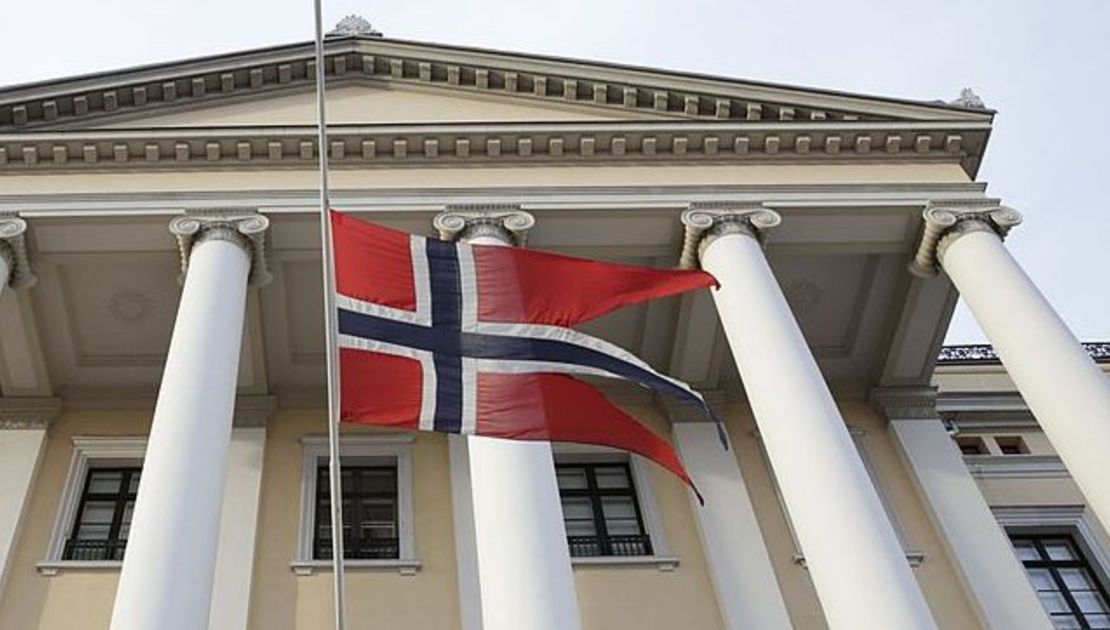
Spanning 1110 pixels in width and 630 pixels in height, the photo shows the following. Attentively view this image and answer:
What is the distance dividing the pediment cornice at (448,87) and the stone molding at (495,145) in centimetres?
35

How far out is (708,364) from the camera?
19953 mm

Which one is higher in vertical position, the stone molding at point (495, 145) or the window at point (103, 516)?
the stone molding at point (495, 145)

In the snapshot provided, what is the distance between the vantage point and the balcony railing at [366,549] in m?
17.5

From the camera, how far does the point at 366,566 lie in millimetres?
16875

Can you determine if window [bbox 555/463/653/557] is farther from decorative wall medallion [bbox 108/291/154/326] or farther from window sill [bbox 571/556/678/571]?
decorative wall medallion [bbox 108/291/154/326]

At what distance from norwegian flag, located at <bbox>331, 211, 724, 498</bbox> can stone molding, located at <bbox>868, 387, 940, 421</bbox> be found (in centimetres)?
855

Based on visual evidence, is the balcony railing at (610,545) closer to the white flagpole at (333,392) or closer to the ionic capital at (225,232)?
the ionic capital at (225,232)

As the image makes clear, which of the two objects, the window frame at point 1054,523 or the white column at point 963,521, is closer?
the white column at point 963,521

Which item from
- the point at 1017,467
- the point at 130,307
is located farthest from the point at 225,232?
the point at 1017,467

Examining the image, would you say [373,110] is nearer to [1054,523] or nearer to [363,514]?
[363,514]

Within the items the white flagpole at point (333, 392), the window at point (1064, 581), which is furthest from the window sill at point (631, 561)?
the white flagpole at point (333, 392)

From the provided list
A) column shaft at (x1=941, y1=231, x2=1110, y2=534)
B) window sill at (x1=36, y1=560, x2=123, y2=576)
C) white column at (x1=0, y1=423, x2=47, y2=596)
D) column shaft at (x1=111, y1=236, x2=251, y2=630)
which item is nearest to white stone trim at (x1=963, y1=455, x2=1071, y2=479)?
column shaft at (x1=941, y1=231, x2=1110, y2=534)

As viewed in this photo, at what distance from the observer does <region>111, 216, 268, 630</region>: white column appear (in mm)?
11227

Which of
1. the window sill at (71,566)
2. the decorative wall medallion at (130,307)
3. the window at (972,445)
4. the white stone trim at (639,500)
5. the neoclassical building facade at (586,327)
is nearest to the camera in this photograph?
the neoclassical building facade at (586,327)
